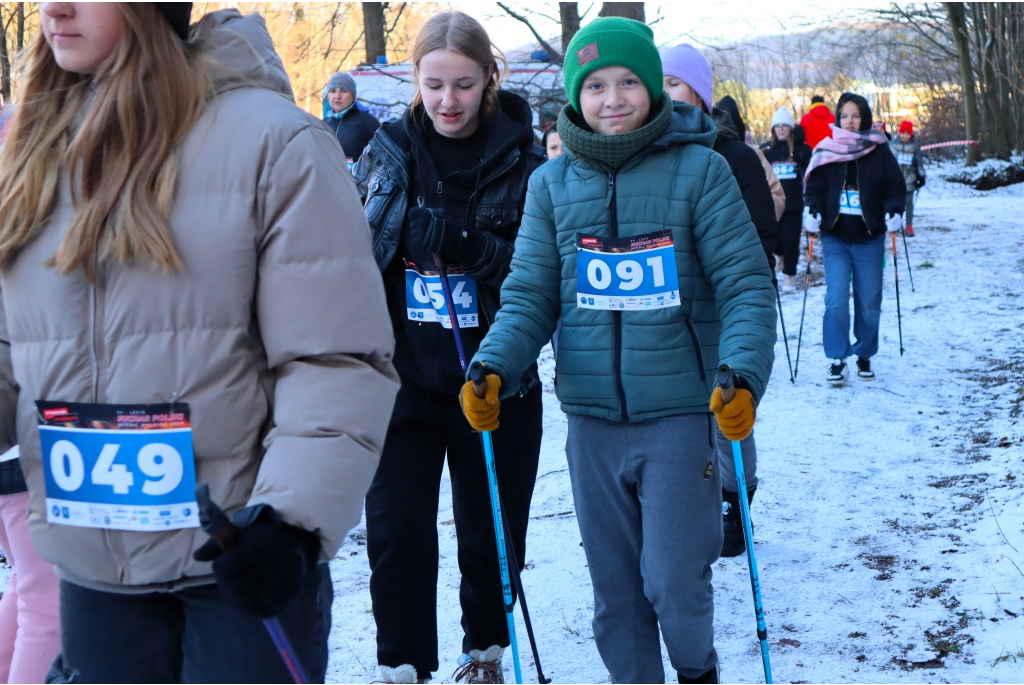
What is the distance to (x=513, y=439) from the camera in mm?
3260

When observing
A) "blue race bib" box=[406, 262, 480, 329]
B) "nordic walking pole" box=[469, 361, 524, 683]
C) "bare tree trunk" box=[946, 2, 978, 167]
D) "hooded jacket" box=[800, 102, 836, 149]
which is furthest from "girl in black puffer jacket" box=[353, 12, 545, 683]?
"bare tree trunk" box=[946, 2, 978, 167]

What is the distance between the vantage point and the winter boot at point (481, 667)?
11.0 feet

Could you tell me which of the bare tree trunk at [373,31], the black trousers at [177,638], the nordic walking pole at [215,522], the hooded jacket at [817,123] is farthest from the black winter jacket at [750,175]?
the hooded jacket at [817,123]

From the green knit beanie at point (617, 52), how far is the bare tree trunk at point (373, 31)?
10269 millimetres

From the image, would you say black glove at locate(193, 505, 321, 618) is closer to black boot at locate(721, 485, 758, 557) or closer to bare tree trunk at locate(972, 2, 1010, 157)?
black boot at locate(721, 485, 758, 557)

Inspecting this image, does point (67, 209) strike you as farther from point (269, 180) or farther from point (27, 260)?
point (269, 180)

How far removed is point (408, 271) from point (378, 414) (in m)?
1.56

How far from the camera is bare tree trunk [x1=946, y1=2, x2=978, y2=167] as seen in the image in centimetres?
2347

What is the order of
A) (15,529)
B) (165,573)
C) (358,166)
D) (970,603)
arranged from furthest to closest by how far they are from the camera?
(970,603)
(358,166)
(15,529)
(165,573)

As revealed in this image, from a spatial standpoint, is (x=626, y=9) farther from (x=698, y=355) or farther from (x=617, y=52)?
(x=698, y=355)

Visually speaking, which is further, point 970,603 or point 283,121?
point 970,603

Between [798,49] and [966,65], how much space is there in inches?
515

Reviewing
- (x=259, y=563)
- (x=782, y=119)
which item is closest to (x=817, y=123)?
(x=782, y=119)

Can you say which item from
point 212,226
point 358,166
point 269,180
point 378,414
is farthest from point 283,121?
point 358,166
